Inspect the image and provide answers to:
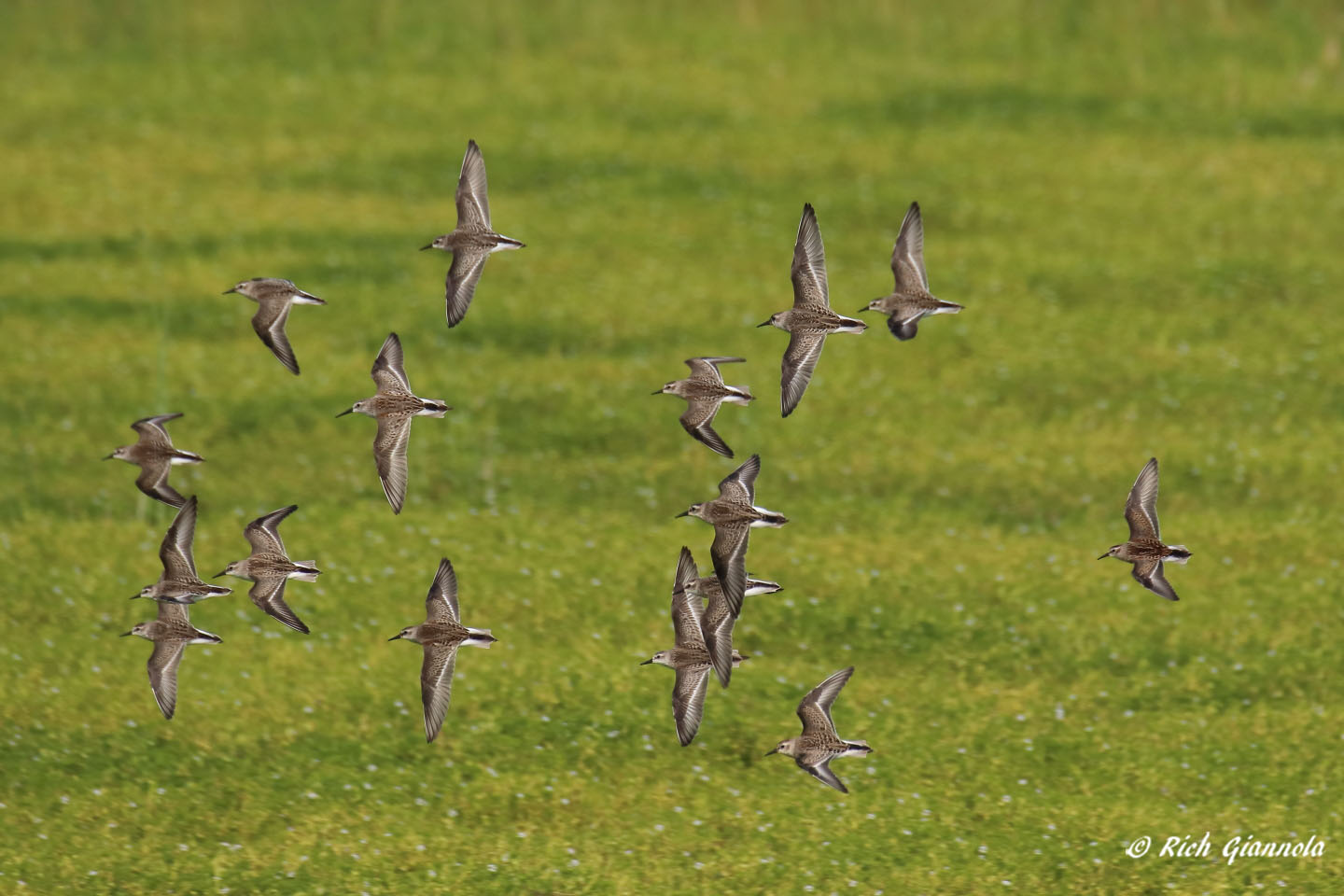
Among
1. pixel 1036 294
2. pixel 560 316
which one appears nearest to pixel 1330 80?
pixel 1036 294

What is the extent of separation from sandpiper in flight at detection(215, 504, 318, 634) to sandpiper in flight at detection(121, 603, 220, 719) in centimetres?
104

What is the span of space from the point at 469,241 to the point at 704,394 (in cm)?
180

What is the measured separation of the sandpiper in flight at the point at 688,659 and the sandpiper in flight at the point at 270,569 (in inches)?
98.9

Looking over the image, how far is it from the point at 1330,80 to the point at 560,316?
889 inches

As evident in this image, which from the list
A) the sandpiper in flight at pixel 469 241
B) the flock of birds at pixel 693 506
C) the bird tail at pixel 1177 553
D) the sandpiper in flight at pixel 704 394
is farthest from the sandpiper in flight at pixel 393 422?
the bird tail at pixel 1177 553

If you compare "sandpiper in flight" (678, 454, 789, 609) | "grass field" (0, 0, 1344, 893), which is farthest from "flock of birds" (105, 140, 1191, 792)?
"grass field" (0, 0, 1344, 893)

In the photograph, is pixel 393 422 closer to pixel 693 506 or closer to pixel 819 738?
pixel 693 506

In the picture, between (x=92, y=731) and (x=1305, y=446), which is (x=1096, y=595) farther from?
(x=92, y=731)

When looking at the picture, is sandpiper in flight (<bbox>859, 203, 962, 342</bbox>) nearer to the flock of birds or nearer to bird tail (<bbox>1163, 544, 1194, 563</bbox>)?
the flock of birds

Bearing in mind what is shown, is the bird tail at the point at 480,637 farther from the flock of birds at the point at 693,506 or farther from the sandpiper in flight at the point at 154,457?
the sandpiper in flight at the point at 154,457

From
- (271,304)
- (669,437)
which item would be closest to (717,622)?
(271,304)

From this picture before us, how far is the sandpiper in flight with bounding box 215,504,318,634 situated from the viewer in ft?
37.4

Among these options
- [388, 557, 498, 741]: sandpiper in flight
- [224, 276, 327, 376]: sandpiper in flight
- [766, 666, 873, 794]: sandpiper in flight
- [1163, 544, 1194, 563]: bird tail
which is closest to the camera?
[1163, 544, 1194, 563]: bird tail

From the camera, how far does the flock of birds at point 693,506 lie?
11125mm
